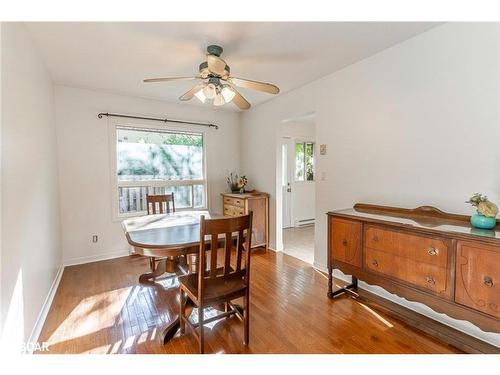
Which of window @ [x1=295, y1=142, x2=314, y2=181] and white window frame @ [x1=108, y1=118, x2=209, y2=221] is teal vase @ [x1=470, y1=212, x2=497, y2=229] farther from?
window @ [x1=295, y1=142, x2=314, y2=181]

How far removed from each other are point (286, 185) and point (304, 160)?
0.77 meters

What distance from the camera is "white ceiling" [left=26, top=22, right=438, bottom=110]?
1.93 metres

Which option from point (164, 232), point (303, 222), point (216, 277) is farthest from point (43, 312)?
point (303, 222)

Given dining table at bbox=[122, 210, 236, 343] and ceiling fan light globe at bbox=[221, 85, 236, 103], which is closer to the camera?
dining table at bbox=[122, 210, 236, 343]

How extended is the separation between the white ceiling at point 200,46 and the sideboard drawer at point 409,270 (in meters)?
1.88

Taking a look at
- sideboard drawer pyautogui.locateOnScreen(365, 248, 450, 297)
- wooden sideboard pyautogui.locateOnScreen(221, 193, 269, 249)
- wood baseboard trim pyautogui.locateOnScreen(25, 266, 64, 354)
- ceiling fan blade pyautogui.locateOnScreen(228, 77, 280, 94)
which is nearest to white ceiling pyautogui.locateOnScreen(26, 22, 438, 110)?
ceiling fan blade pyautogui.locateOnScreen(228, 77, 280, 94)

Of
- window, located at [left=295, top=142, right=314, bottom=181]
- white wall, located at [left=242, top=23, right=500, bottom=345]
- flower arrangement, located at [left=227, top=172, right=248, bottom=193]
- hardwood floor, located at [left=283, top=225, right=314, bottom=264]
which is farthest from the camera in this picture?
window, located at [left=295, top=142, right=314, bottom=181]

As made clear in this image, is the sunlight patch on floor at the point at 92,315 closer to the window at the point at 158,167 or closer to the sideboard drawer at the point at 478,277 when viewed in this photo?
the window at the point at 158,167

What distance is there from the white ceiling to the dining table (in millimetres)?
1650

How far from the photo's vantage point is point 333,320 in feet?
6.69

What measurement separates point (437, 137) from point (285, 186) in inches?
138

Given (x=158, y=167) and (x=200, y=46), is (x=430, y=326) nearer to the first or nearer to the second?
(x=200, y=46)
